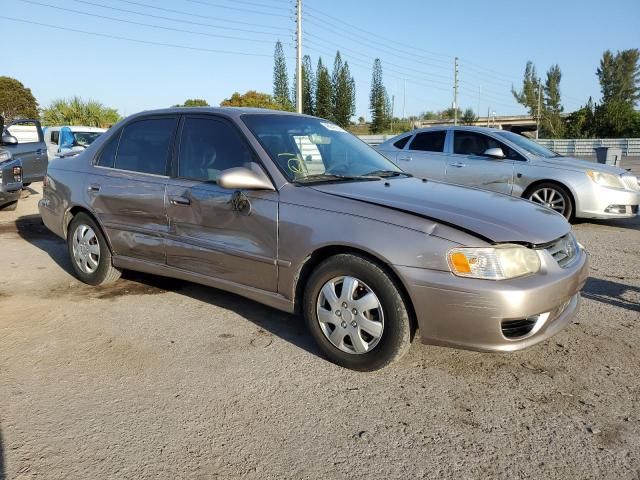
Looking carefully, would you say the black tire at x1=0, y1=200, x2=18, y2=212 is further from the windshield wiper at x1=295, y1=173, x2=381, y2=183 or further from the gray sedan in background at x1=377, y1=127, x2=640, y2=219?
the windshield wiper at x1=295, y1=173, x2=381, y2=183

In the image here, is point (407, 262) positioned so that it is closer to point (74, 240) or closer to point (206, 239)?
point (206, 239)

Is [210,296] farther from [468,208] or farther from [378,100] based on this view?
[378,100]

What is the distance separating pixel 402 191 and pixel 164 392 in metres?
1.89

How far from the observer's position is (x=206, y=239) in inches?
149

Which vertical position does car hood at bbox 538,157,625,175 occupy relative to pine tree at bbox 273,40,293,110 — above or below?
below

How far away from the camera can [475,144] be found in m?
8.44

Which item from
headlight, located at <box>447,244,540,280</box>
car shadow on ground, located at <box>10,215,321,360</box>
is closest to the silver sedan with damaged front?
headlight, located at <box>447,244,540,280</box>

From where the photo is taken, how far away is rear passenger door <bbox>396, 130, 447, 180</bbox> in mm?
8609

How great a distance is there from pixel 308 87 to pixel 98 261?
2372 inches

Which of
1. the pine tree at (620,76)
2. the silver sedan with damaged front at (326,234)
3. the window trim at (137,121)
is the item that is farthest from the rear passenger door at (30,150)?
the pine tree at (620,76)

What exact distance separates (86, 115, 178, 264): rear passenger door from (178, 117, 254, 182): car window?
18 centimetres

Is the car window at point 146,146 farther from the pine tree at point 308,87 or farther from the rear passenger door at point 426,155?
the pine tree at point 308,87

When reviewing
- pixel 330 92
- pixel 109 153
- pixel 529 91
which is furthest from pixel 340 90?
pixel 109 153

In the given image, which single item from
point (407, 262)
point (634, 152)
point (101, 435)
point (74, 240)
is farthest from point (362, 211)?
point (634, 152)
